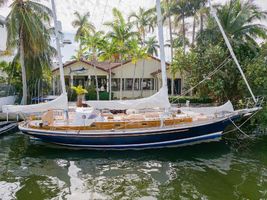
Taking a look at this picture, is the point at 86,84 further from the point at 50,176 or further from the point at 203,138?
the point at 50,176

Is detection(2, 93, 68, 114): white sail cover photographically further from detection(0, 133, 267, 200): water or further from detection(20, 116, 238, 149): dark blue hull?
detection(0, 133, 267, 200): water

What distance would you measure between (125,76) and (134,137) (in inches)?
826

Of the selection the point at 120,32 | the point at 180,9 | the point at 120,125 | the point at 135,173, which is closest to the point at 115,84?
the point at 120,32

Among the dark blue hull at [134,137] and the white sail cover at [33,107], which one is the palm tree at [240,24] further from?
the white sail cover at [33,107]

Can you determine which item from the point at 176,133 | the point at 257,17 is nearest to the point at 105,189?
the point at 176,133

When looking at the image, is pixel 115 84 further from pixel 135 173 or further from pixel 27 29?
pixel 135 173

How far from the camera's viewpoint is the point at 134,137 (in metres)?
15.9

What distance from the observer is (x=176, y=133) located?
52.5 feet

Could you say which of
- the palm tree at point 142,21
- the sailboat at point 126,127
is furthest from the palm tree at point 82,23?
the sailboat at point 126,127

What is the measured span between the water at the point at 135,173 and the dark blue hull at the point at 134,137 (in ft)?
1.45

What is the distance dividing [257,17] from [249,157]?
65.2ft

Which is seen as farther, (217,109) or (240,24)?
(240,24)

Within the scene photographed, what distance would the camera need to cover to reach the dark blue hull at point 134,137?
15797mm

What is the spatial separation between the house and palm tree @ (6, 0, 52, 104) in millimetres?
7612
